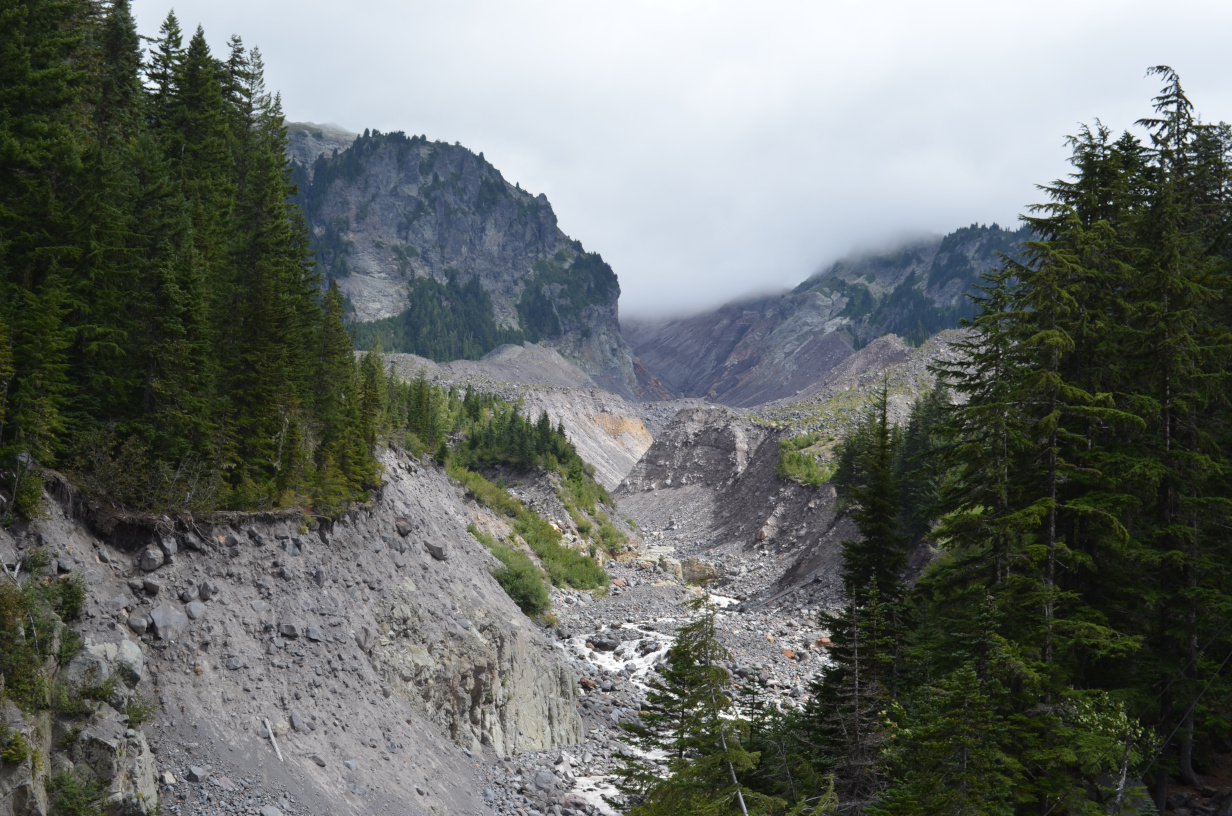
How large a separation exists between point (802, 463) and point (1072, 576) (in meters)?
73.8

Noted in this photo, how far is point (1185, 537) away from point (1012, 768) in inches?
319

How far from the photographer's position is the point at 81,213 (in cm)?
2269

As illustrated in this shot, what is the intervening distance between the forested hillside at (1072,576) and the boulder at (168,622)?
12380 mm

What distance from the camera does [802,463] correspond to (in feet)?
300

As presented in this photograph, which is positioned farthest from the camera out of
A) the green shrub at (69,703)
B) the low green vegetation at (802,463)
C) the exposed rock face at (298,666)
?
the low green vegetation at (802,463)

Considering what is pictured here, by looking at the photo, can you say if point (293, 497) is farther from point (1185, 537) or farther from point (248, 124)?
point (1185, 537)

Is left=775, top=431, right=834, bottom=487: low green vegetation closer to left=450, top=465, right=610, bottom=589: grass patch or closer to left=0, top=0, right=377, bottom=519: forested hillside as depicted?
left=450, top=465, right=610, bottom=589: grass patch

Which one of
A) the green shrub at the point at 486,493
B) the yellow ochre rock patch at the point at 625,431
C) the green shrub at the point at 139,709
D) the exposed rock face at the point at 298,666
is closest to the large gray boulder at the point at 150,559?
the exposed rock face at the point at 298,666

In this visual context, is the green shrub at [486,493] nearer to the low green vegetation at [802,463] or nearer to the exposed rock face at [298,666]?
the exposed rock face at [298,666]

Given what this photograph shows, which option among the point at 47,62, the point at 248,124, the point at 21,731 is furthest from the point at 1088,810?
the point at 248,124

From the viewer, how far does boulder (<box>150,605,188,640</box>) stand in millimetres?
18781

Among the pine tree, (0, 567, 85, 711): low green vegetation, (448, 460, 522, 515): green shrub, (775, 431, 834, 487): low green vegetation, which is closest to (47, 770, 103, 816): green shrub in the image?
(0, 567, 85, 711): low green vegetation

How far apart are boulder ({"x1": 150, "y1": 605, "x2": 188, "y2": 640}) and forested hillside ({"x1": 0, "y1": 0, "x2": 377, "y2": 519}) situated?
296cm

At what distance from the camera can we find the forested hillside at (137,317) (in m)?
19.4
